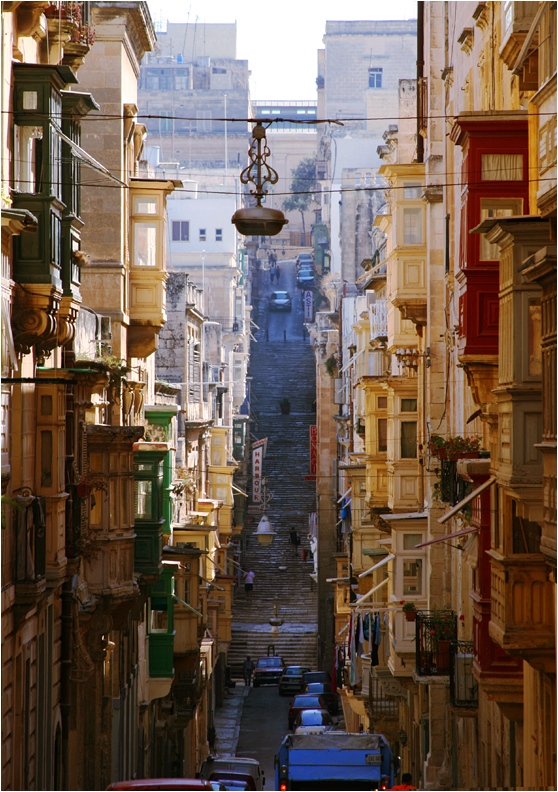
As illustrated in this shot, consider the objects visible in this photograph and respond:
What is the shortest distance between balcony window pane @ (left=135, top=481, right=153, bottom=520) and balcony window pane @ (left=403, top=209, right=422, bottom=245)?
769cm

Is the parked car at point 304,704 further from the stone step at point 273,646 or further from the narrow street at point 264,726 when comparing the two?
the stone step at point 273,646

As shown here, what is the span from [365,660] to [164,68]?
9605 cm

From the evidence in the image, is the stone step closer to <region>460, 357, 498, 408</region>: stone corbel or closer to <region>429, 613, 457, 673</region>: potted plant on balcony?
<region>429, 613, 457, 673</region>: potted plant on balcony

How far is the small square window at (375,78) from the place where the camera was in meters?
118

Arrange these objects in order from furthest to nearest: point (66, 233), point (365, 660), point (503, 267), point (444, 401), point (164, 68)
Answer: point (164, 68) < point (365, 660) < point (444, 401) < point (66, 233) < point (503, 267)

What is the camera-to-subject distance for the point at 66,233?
19453mm

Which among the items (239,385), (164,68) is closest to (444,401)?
(239,385)

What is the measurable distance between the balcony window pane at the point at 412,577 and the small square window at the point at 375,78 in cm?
9019

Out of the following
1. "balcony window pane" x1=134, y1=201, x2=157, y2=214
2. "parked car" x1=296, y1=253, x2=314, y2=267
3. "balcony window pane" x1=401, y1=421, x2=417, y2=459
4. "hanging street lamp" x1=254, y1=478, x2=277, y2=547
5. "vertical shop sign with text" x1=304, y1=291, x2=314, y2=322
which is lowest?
"hanging street lamp" x1=254, y1=478, x2=277, y2=547

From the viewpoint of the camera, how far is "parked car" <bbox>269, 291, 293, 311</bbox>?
119375 millimetres

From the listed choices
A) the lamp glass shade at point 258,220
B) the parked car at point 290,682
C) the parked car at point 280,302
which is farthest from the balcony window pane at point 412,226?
the parked car at point 280,302

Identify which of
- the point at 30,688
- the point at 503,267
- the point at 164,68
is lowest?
the point at 30,688

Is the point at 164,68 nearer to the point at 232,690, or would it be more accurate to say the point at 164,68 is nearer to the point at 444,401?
the point at 232,690

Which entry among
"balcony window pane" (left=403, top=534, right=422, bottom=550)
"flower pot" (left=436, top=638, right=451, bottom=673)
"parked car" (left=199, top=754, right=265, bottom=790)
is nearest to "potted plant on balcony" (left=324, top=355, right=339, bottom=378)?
"balcony window pane" (left=403, top=534, right=422, bottom=550)
